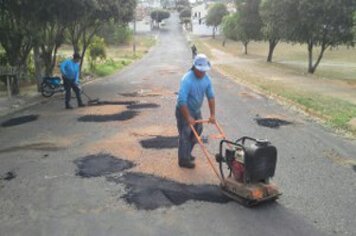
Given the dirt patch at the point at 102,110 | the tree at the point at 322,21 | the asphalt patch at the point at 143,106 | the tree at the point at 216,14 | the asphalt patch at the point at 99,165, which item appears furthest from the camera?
the tree at the point at 216,14

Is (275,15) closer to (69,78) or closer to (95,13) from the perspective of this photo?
(95,13)

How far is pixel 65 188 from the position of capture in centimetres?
736

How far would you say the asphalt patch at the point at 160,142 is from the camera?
390 inches

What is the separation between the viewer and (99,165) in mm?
8609

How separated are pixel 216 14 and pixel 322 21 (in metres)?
62.7

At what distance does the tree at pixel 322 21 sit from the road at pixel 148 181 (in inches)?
697

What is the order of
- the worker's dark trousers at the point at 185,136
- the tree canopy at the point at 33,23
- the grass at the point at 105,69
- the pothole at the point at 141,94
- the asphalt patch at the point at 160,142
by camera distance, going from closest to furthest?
1. the worker's dark trousers at the point at 185,136
2. the asphalt patch at the point at 160,142
3. the tree canopy at the point at 33,23
4. the pothole at the point at 141,94
5. the grass at the point at 105,69

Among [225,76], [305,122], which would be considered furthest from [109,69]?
[305,122]

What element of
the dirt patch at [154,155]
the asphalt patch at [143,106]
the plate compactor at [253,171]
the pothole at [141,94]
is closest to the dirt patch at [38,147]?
the dirt patch at [154,155]

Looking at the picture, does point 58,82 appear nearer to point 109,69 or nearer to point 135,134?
point 135,134

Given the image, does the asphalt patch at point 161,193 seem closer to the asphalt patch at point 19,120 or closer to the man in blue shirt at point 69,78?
the asphalt patch at point 19,120

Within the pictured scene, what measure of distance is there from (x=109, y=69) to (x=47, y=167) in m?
24.1

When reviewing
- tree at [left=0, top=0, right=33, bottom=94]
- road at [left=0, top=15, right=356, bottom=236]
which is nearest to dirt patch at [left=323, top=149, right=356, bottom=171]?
road at [left=0, top=15, right=356, bottom=236]

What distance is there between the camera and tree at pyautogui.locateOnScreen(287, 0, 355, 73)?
29.2 metres
